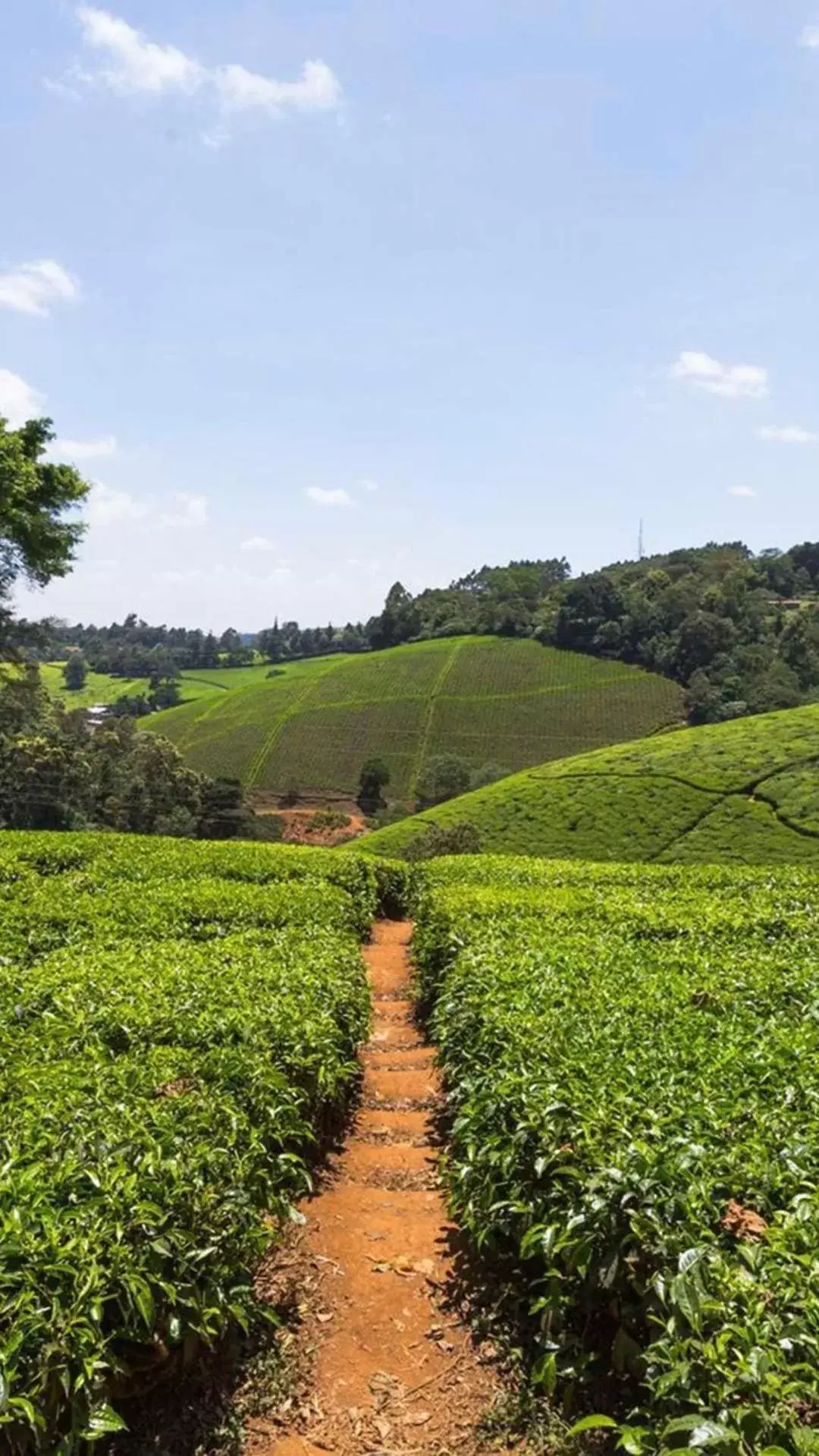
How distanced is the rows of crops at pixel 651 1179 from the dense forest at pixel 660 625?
63582 mm

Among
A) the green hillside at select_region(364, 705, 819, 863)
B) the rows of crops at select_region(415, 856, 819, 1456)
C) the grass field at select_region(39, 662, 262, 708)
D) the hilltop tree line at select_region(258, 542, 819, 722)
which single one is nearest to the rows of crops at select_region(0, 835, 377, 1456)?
the rows of crops at select_region(415, 856, 819, 1456)

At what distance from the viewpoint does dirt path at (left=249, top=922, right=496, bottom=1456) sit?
11.1ft

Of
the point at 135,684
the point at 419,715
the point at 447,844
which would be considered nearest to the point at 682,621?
the point at 419,715

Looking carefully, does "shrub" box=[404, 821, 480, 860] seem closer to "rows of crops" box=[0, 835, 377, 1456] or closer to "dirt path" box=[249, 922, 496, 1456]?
"rows of crops" box=[0, 835, 377, 1456]

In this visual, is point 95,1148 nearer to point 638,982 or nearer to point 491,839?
point 638,982

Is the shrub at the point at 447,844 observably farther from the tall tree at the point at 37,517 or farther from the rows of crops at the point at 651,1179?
the rows of crops at the point at 651,1179

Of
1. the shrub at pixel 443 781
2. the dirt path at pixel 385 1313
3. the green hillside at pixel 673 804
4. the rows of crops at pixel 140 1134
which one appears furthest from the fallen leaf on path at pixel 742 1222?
the shrub at pixel 443 781

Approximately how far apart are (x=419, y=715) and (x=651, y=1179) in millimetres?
85399

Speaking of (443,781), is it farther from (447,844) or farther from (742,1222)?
(742,1222)

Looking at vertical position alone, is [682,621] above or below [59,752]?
above

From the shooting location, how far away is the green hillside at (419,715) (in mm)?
80500

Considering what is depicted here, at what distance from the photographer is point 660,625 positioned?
98.1m

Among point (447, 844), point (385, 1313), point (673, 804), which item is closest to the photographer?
point (385, 1313)

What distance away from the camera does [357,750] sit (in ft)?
274
